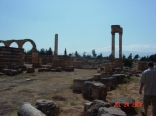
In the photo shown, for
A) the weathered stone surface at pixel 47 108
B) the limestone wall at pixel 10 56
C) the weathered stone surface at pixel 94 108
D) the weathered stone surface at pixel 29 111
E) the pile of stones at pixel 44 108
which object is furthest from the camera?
the limestone wall at pixel 10 56

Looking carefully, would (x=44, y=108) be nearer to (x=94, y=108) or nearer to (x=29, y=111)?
(x=29, y=111)

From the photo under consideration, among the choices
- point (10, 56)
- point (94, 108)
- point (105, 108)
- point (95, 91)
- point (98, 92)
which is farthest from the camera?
point (10, 56)

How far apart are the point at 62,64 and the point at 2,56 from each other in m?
8.27

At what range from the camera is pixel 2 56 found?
1852 cm

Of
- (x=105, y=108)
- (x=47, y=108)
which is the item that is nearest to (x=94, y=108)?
(x=105, y=108)

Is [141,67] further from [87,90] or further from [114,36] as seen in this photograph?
[87,90]

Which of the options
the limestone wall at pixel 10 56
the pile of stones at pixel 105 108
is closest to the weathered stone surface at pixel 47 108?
the pile of stones at pixel 105 108

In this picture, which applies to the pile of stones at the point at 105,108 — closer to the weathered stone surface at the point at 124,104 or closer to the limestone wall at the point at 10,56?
the weathered stone surface at the point at 124,104

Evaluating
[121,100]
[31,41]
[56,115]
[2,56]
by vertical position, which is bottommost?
[56,115]

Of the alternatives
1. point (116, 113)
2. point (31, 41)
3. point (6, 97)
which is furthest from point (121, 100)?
point (31, 41)

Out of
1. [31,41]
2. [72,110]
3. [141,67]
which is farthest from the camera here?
[31,41]

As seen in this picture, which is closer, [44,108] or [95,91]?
[44,108]

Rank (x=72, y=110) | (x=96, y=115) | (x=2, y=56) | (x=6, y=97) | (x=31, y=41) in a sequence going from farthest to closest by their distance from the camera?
(x=31, y=41)
(x=2, y=56)
(x=6, y=97)
(x=72, y=110)
(x=96, y=115)

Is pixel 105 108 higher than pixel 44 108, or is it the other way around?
pixel 105 108
